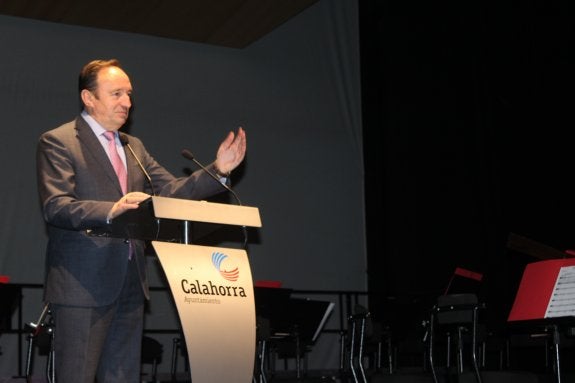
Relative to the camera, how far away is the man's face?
2.60m

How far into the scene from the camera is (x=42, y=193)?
245 centimetres

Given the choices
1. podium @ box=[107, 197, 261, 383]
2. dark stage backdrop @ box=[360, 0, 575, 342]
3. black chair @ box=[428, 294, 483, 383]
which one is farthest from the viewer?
dark stage backdrop @ box=[360, 0, 575, 342]

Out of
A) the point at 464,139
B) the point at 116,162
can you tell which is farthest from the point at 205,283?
the point at 464,139

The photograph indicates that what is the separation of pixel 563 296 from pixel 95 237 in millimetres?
1903

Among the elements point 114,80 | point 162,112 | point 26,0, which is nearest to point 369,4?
point 162,112

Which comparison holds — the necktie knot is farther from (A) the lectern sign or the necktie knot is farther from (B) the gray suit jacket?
(A) the lectern sign

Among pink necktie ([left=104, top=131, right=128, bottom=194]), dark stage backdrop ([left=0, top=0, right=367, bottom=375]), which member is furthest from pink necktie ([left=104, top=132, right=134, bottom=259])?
dark stage backdrop ([left=0, top=0, right=367, bottom=375])

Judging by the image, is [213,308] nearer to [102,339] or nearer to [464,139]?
[102,339]

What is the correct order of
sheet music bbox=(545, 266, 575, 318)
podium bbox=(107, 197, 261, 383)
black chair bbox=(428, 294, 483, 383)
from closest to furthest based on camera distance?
podium bbox=(107, 197, 261, 383) < sheet music bbox=(545, 266, 575, 318) < black chair bbox=(428, 294, 483, 383)

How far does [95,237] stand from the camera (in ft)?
7.96

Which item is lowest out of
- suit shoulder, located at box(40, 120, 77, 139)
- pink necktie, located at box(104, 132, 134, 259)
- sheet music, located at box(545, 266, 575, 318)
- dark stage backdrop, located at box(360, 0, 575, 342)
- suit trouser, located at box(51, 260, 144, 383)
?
suit trouser, located at box(51, 260, 144, 383)

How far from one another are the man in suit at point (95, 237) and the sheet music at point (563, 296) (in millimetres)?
1500

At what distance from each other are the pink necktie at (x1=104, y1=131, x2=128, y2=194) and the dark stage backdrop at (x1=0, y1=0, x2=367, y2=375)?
486 centimetres

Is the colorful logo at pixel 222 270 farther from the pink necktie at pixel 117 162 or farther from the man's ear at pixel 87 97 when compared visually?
the man's ear at pixel 87 97
